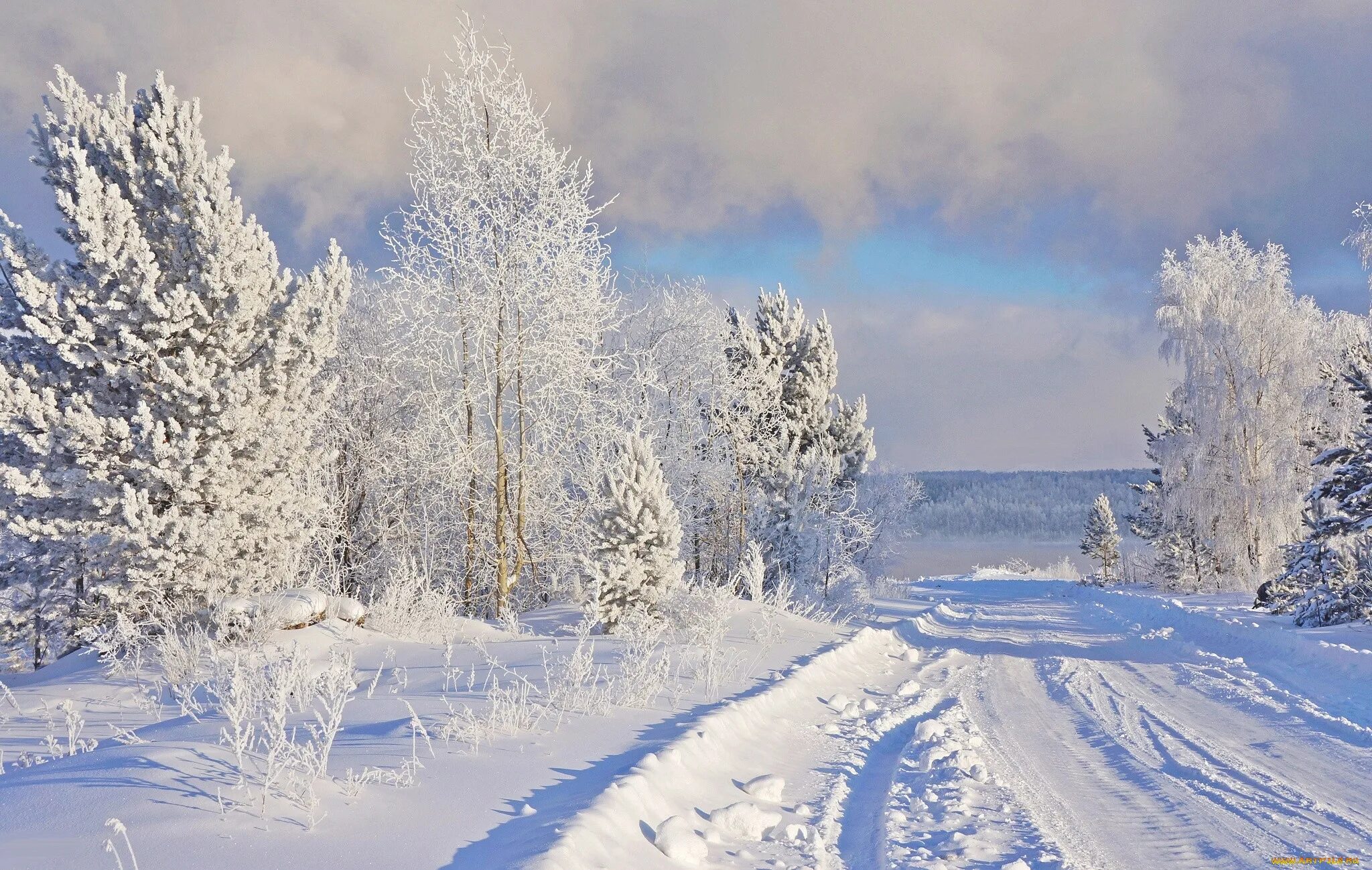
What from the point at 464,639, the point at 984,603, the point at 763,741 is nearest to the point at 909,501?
the point at 984,603

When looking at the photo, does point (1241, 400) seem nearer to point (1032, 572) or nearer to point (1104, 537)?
point (1104, 537)

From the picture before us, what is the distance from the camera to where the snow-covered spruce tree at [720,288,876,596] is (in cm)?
2239

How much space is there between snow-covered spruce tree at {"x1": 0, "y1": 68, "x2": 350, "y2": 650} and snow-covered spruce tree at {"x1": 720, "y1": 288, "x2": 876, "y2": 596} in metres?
13.3

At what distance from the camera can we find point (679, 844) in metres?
3.57

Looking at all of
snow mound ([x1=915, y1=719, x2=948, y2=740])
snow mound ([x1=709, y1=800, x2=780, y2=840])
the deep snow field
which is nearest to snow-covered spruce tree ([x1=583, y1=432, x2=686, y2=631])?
the deep snow field

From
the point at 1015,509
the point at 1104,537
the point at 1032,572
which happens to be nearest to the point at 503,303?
the point at 1104,537

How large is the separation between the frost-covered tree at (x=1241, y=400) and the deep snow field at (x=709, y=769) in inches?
647

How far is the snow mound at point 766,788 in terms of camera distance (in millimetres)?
4641

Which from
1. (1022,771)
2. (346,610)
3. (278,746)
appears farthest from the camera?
(346,610)

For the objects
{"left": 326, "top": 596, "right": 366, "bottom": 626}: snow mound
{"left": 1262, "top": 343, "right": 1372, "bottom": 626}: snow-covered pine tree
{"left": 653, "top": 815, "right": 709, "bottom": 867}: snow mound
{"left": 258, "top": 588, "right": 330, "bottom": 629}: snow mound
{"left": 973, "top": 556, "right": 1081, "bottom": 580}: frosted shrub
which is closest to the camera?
{"left": 653, "top": 815, "right": 709, "bottom": 867}: snow mound

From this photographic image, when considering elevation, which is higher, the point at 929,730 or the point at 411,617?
the point at 411,617

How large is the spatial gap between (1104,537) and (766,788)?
56.5 m

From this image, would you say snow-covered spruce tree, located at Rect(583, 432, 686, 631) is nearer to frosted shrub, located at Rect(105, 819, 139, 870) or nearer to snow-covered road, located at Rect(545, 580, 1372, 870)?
snow-covered road, located at Rect(545, 580, 1372, 870)

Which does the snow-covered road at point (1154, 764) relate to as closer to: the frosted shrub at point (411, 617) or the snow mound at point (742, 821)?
the snow mound at point (742, 821)
